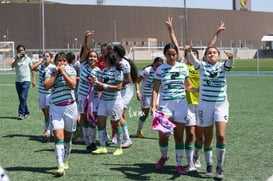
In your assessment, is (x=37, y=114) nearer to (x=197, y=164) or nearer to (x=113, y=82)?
(x=113, y=82)

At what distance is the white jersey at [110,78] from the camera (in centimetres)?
853

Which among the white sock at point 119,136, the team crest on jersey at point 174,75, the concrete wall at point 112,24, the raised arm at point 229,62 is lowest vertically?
the white sock at point 119,136

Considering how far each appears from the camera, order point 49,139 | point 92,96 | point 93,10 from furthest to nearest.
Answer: point 93,10, point 49,139, point 92,96

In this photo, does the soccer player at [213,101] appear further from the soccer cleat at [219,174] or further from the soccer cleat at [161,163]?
the soccer cleat at [161,163]

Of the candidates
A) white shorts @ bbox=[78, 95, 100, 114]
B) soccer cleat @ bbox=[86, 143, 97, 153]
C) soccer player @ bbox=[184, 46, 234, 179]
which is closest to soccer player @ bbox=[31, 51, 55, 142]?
white shorts @ bbox=[78, 95, 100, 114]

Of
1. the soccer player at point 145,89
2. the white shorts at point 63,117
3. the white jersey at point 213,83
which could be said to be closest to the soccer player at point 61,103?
the white shorts at point 63,117

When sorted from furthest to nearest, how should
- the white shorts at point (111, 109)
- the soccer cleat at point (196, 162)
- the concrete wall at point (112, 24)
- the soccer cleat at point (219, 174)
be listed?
the concrete wall at point (112, 24) < the white shorts at point (111, 109) < the soccer cleat at point (196, 162) < the soccer cleat at point (219, 174)

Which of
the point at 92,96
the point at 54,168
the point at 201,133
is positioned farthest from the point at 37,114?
the point at 201,133

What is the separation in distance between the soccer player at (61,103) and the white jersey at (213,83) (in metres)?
1.91

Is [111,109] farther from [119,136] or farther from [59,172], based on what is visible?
[59,172]

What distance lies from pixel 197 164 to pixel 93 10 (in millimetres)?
98613

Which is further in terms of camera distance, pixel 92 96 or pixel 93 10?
pixel 93 10

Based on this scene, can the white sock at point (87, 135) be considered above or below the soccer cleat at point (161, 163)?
above

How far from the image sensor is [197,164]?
7.66m
